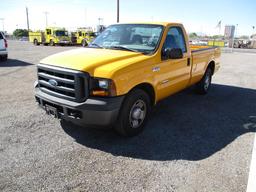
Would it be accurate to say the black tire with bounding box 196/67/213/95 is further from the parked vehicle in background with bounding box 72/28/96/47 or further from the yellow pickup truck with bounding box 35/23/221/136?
the parked vehicle in background with bounding box 72/28/96/47

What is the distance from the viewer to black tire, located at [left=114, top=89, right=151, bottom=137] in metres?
3.75

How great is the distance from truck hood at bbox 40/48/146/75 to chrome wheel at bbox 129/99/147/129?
76 cm

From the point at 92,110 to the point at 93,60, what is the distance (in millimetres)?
821

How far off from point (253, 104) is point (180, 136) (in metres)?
3.28

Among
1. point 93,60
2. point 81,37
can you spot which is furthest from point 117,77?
point 81,37

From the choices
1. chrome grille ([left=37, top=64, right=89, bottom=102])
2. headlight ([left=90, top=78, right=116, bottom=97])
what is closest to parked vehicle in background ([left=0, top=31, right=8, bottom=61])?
chrome grille ([left=37, top=64, right=89, bottom=102])

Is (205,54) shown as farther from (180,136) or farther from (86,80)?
(86,80)

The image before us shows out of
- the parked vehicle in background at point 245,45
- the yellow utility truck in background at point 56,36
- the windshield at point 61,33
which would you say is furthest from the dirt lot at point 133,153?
the parked vehicle in background at point 245,45

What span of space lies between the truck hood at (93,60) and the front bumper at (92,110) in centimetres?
46

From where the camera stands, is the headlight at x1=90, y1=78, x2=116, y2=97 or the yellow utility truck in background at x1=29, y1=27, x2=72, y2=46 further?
the yellow utility truck in background at x1=29, y1=27, x2=72, y2=46

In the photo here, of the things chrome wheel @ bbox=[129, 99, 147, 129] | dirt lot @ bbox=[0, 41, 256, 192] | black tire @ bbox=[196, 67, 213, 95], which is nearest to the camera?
dirt lot @ bbox=[0, 41, 256, 192]

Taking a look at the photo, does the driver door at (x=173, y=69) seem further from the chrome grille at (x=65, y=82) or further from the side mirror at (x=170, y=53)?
the chrome grille at (x=65, y=82)

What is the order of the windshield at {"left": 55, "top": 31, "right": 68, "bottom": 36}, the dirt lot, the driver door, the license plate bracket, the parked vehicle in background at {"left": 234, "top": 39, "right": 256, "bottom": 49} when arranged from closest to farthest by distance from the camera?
the dirt lot < the license plate bracket < the driver door < the windshield at {"left": 55, "top": 31, "right": 68, "bottom": 36} < the parked vehicle in background at {"left": 234, "top": 39, "right": 256, "bottom": 49}

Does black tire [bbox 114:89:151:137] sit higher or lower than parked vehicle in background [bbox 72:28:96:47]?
lower
